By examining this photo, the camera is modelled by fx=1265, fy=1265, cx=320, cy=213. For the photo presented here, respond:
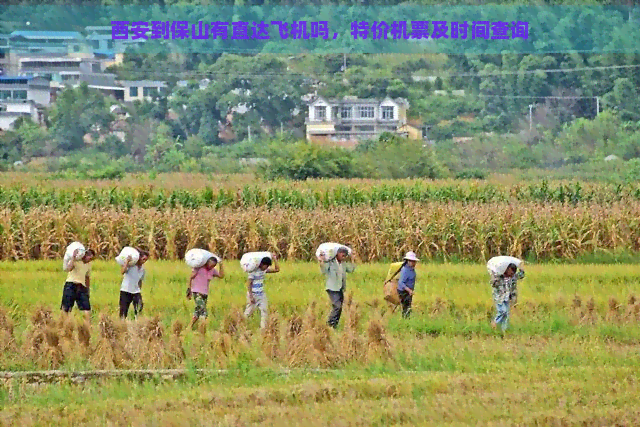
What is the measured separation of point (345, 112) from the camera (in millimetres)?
75438

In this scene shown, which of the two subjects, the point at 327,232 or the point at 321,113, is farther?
the point at 321,113

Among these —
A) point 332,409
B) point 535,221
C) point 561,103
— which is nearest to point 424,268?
point 535,221

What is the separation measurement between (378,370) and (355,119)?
6195 cm

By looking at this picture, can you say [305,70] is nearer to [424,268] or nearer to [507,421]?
[424,268]

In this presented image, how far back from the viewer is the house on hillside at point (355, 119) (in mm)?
73938

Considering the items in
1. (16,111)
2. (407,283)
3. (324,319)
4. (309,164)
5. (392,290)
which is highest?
(16,111)

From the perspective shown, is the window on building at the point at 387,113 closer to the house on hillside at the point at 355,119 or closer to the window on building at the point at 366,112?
the house on hillside at the point at 355,119

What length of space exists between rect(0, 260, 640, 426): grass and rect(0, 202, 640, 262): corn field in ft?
18.7

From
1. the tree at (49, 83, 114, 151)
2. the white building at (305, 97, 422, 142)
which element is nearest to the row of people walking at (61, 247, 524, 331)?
the white building at (305, 97, 422, 142)

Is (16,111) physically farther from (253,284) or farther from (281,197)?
(253,284)

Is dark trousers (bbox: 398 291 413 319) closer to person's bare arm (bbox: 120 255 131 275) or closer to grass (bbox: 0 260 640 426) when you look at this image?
grass (bbox: 0 260 640 426)

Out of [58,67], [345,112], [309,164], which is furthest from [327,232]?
[58,67]

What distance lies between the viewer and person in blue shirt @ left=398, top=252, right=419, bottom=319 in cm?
1753

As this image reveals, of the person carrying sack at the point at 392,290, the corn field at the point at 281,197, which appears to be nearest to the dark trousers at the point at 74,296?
the person carrying sack at the point at 392,290
